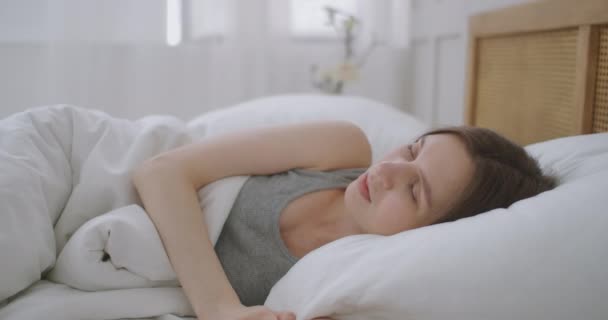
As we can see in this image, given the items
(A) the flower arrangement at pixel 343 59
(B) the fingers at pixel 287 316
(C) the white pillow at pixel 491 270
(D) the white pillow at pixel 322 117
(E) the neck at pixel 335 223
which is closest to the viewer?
(C) the white pillow at pixel 491 270

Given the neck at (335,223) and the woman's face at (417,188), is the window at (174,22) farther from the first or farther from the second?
the woman's face at (417,188)

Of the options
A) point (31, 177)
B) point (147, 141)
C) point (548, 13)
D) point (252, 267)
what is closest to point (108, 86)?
point (147, 141)

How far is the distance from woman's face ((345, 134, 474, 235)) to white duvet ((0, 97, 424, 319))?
0.27 metres

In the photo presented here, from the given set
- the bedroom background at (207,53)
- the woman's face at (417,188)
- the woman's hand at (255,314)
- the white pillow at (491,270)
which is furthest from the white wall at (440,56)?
the woman's hand at (255,314)

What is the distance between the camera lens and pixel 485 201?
78 centimetres

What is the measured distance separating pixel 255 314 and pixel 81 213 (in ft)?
1.31

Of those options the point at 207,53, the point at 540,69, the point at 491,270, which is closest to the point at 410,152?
the point at 491,270

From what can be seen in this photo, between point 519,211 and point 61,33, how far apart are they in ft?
5.97

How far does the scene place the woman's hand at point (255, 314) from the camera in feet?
2.23

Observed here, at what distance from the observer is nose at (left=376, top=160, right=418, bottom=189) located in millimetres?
791

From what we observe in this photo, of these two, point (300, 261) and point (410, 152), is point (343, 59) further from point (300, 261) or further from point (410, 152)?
point (300, 261)

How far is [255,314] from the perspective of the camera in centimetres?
71

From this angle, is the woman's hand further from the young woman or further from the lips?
the lips

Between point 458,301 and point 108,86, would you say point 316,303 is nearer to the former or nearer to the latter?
point 458,301
